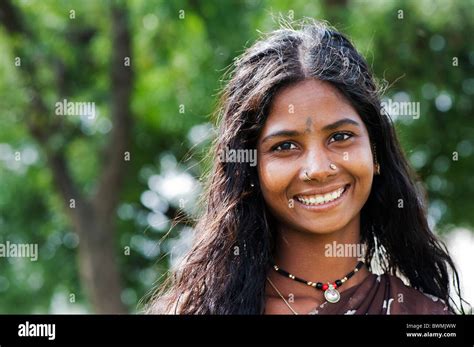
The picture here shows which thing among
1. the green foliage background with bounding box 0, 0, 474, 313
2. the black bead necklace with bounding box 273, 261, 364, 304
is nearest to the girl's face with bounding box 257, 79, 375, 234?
the black bead necklace with bounding box 273, 261, 364, 304

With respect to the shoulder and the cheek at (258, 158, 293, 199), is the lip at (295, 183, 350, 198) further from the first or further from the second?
the shoulder

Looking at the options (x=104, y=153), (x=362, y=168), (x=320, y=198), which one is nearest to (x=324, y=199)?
(x=320, y=198)

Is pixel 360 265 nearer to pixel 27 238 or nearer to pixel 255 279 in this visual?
pixel 255 279

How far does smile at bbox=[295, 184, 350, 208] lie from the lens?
7.38ft

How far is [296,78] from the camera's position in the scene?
2312mm

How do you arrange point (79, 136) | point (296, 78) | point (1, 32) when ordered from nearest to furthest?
point (296, 78) < point (1, 32) < point (79, 136)

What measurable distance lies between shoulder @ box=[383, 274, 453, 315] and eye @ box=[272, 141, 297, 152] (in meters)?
0.42

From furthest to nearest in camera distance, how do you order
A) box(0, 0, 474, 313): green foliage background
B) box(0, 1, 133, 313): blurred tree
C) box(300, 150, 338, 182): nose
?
box(0, 1, 133, 313): blurred tree < box(0, 0, 474, 313): green foliage background < box(300, 150, 338, 182): nose

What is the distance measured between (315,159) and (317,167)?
0.06 feet

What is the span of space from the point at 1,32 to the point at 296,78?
19.7ft

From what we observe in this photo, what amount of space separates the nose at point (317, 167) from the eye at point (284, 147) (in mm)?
44
